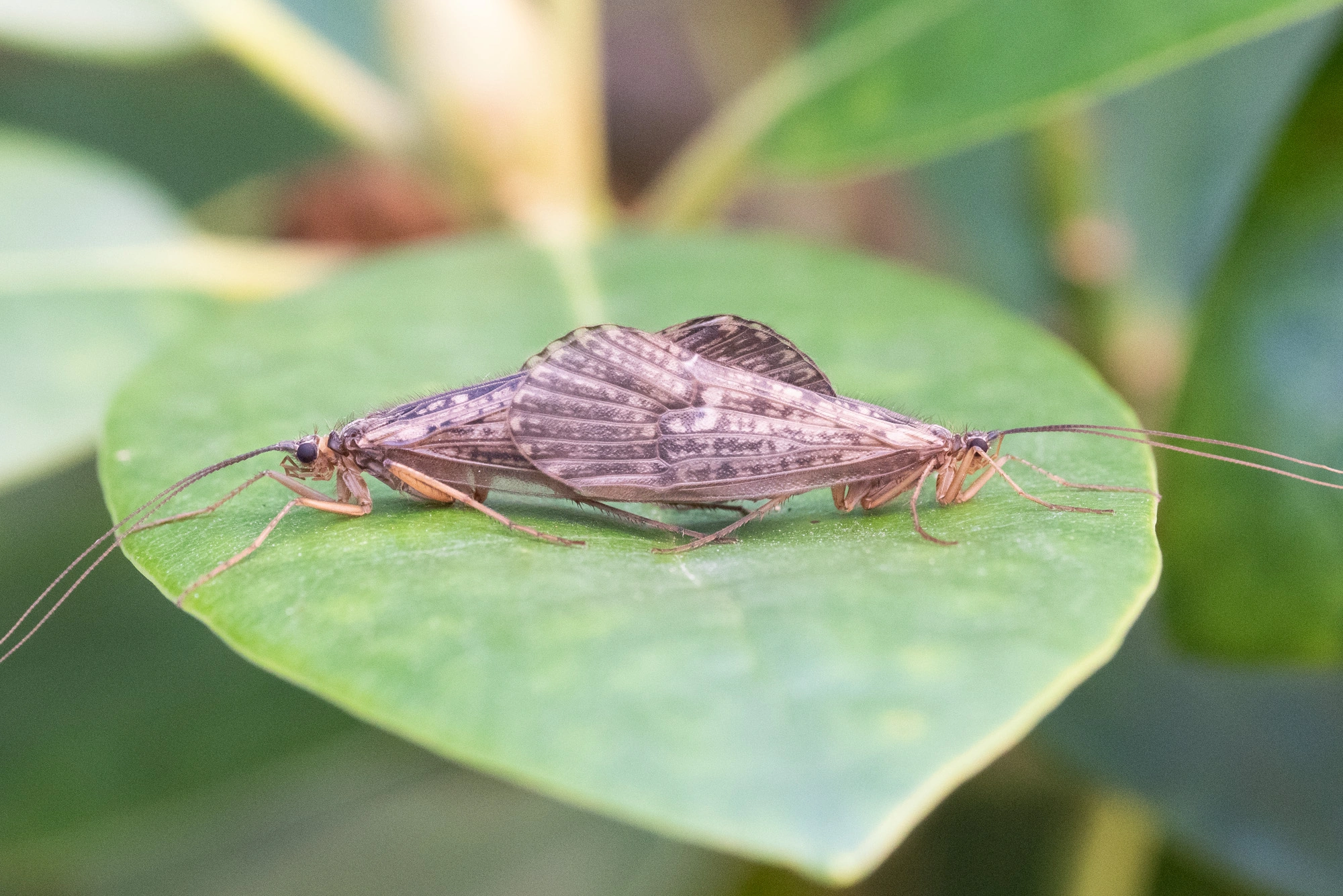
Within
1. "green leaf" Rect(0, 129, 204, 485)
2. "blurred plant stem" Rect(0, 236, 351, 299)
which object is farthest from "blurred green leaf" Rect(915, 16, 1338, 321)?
"green leaf" Rect(0, 129, 204, 485)

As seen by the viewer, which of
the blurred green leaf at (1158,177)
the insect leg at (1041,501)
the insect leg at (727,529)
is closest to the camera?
the insect leg at (1041,501)

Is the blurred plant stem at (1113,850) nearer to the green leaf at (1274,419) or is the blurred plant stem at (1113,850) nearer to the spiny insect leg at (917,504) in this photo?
the green leaf at (1274,419)

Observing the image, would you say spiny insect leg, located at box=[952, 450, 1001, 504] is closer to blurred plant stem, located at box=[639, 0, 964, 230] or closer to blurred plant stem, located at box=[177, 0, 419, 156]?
blurred plant stem, located at box=[639, 0, 964, 230]

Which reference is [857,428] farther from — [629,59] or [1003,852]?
[629,59]

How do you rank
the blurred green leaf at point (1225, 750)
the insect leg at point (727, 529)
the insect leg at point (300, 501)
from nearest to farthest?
the insect leg at point (727, 529), the insect leg at point (300, 501), the blurred green leaf at point (1225, 750)

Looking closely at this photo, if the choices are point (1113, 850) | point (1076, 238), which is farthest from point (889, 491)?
point (1076, 238)

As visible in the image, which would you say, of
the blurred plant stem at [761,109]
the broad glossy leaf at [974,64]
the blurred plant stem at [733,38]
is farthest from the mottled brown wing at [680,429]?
the blurred plant stem at [733,38]

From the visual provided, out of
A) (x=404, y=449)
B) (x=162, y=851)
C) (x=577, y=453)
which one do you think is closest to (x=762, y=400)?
(x=577, y=453)
